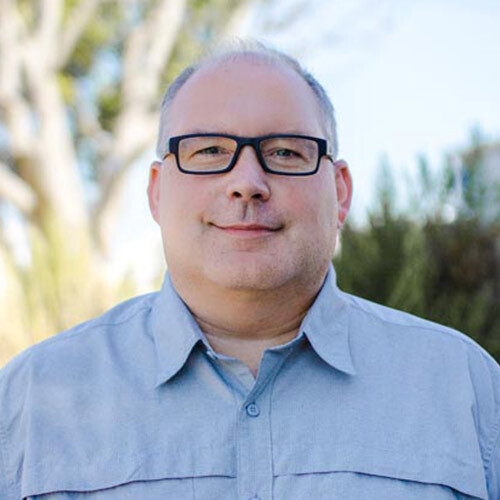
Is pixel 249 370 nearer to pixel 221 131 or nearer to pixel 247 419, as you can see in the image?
pixel 247 419

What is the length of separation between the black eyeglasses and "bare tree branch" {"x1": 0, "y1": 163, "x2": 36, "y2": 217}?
9165 mm

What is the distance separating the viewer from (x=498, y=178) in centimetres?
709

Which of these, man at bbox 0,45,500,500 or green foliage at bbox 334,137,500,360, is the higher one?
man at bbox 0,45,500,500

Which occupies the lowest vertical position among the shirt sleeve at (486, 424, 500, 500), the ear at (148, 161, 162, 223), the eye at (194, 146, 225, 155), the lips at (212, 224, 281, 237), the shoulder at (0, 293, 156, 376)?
the shirt sleeve at (486, 424, 500, 500)

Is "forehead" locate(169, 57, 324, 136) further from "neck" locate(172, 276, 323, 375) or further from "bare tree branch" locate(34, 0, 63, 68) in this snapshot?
"bare tree branch" locate(34, 0, 63, 68)

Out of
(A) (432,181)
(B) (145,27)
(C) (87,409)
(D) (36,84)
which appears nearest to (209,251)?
(C) (87,409)

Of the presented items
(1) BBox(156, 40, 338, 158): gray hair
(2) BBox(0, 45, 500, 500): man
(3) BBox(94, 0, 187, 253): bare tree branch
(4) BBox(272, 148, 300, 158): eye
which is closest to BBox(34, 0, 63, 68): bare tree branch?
(3) BBox(94, 0, 187, 253): bare tree branch

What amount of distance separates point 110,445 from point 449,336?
3.21ft

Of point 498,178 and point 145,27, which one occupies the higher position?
point 145,27

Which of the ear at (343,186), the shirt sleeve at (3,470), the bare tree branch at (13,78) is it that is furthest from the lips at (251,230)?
the bare tree branch at (13,78)

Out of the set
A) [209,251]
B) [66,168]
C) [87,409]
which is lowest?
[66,168]

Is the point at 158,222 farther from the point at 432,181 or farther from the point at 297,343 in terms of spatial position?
the point at 432,181

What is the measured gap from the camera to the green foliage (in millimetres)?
6009

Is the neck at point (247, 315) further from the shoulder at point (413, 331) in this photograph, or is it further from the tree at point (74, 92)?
the tree at point (74, 92)
